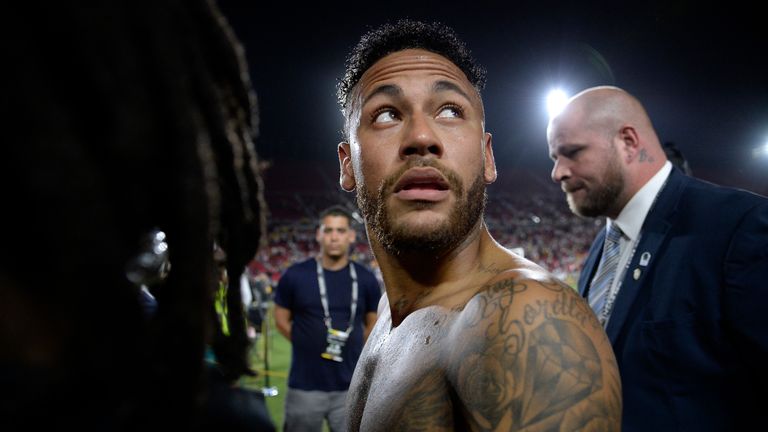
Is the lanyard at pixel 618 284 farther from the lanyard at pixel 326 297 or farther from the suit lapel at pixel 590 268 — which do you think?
the lanyard at pixel 326 297

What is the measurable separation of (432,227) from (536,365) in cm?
74

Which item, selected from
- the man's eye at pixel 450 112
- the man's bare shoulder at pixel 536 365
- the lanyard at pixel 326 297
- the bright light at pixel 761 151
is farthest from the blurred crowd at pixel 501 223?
the man's bare shoulder at pixel 536 365

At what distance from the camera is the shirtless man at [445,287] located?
3.76 feet

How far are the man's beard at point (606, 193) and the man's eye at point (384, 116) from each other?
72.7 inches

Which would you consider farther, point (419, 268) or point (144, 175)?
point (419, 268)

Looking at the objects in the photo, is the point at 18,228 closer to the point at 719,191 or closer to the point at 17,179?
the point at 17,179

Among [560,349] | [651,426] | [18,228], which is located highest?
[18,228]

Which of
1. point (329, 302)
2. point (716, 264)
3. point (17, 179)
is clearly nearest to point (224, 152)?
point (17, 179)

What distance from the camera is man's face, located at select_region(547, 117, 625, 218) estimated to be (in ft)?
10.1

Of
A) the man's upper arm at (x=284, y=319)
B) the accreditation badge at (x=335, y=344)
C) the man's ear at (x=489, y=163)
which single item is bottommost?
the accreditation badge at (x=335, y=344)

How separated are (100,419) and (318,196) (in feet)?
123

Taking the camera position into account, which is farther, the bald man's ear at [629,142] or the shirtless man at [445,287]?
the bald man's ear at [629,142]

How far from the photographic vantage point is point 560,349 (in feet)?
3.84

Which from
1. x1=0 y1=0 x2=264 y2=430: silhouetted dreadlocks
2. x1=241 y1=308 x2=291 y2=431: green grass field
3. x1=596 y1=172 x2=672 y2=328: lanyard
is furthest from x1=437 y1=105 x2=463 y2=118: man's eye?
x1=241 y1=308 x2=291 y2=431: green grass field
